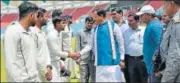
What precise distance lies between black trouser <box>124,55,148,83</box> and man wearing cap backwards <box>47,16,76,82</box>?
3.89 ft

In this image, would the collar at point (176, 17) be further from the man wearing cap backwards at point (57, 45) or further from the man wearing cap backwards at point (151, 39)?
the man wearing cap backwards at point (57, 45)

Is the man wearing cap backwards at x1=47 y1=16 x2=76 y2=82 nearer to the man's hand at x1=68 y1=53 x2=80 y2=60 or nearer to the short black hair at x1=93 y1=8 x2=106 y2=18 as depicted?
the man's hand at x1=68 y1=53 x2=80 y2=60

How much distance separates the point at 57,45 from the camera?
1049 centimetres

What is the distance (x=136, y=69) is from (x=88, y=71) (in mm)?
1467

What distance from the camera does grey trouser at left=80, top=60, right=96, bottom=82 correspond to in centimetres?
1138

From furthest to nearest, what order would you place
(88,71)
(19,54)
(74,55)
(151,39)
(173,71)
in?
(88,71) → (74,55) → (151,39) → (19,54) → (173,71)

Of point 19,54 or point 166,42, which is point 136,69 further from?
point 166,42

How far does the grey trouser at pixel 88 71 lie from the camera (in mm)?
11383

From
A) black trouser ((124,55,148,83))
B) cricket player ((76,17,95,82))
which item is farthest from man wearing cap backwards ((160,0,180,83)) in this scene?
cricket player ((76,17,95,82))

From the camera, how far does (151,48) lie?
852cm

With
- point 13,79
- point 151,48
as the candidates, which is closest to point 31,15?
point 13,79

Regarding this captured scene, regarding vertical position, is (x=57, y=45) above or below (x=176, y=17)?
below

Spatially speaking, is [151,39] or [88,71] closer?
[151,39]

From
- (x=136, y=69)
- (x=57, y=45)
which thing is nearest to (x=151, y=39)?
(x=136, y=69)
